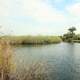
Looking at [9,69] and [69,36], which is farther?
[69,36]

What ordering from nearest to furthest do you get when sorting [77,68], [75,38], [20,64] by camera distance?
[20,64]
[77,68]
[75,38]

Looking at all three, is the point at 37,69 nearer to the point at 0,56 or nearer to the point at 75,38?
the point at 0,56

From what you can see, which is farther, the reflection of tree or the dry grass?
the reflection of tree

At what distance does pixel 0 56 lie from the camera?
26.1ft

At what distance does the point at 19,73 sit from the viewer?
8156 mm

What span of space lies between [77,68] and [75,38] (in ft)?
129

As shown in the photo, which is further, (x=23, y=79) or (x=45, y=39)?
(x=45, y=39)

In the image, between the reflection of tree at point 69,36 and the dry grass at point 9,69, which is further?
the reflection of tree at point 69,36

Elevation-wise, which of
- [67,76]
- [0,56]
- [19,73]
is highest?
[0,56]

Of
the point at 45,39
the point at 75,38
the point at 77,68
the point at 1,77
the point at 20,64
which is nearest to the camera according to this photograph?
the point at 1,77

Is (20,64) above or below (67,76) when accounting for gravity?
above

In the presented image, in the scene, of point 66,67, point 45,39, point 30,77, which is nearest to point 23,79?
point 30,77

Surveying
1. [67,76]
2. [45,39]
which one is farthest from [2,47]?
[45,39]

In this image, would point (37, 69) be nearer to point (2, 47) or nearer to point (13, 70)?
point (13, 70)
